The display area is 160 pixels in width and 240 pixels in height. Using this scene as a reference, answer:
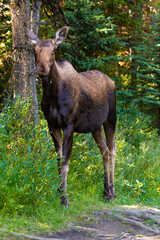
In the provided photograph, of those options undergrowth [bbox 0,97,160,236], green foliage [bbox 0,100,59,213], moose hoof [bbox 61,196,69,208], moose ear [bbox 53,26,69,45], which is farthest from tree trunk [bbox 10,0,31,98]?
moose hoof [bbox 61,196,69,208]

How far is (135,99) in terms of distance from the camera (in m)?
15.5

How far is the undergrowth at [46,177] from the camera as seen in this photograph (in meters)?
5.33

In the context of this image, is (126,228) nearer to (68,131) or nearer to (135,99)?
(68,131)

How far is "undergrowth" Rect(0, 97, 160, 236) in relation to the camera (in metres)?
5.33

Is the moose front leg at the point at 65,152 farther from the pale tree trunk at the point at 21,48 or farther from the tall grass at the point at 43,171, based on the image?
the pale tree trunk at the point at 21,48

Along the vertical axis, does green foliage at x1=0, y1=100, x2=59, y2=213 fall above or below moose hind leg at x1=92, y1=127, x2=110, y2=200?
Result: above

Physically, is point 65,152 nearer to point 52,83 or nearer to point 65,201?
point 65,201

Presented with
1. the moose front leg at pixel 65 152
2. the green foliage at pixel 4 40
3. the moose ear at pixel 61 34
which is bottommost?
the moose front leg at pixel 65 152

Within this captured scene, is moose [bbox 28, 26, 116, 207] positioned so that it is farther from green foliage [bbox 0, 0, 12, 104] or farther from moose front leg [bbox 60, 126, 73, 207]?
green foliage [bbox 0, 0, 12, 104]

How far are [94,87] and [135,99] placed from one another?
8.03 meters

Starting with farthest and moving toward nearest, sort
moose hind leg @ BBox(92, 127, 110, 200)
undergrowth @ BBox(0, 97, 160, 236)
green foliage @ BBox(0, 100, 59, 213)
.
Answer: moose hind leg @ BBox(92, 127, 110, 200)
undergrowth @ BBox(0, 97, 160, 236)
green foliage @ BBox(0, 100, 59, 213)

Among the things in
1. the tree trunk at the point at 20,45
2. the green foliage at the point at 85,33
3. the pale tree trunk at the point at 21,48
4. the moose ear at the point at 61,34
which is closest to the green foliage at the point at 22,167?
the moose ear at the point at 61,34

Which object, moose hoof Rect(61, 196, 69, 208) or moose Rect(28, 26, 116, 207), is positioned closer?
moose Rect(28, 26, 116, 207)

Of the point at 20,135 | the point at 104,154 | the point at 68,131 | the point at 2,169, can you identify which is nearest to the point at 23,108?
the point at 20,135
